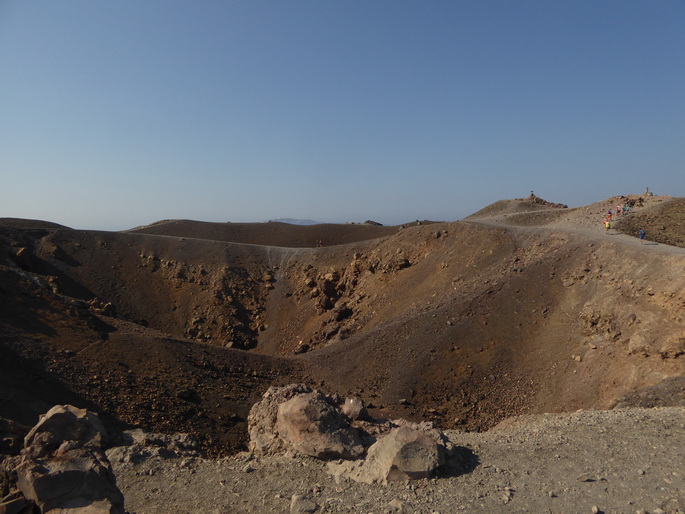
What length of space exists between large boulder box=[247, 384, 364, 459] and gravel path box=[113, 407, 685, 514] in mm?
431

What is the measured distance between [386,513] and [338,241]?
1944 inches

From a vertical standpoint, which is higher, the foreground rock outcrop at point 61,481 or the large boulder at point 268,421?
the foreground rock outcrop at point 61,481

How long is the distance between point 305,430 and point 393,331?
12.1 meters

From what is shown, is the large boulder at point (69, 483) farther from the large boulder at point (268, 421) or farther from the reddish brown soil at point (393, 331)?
the reddish brown soil at point (393, 331)

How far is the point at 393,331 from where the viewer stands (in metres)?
21.9

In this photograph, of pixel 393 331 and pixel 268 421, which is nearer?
pixel 268 421

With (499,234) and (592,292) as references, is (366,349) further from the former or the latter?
(499,234)

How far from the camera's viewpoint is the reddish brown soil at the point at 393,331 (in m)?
14.8

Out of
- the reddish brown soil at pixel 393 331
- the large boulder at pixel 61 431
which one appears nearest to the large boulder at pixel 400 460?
the large boulder at pixel 61 431

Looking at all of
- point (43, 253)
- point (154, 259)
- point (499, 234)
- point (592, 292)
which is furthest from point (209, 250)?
point (592, 292)

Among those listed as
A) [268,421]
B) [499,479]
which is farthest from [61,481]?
[499,479]

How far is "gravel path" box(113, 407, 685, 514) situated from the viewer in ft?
25.2

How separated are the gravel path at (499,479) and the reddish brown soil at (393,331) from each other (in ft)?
12.8

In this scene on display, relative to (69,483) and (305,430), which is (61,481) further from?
(305,430)
